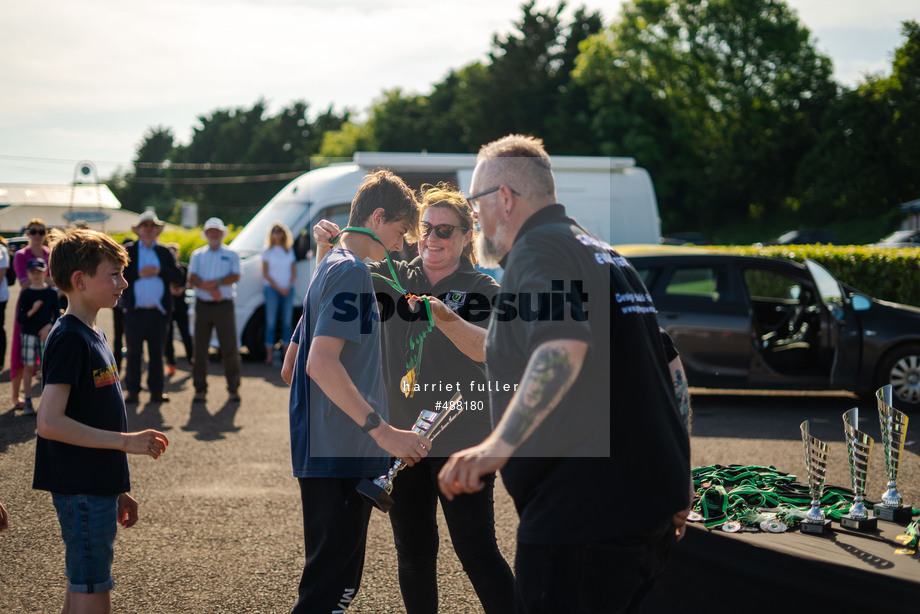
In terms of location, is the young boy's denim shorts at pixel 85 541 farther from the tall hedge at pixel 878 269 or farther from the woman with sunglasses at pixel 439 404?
the tall hedge at pixel 878 269

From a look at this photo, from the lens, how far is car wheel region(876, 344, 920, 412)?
8.71 meters

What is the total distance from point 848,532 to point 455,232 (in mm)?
1999

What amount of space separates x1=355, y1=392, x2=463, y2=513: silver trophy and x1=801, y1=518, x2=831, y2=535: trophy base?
1.44 metres

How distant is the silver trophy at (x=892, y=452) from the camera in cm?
336

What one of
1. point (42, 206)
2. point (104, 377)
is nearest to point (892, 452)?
point (104, 377)

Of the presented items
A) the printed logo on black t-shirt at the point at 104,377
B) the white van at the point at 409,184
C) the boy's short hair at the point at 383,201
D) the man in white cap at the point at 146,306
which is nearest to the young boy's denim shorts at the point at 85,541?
the printed logo on black t-shirt at the point at 104,377

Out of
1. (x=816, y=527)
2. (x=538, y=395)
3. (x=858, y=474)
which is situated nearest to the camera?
(x=538, y=395)

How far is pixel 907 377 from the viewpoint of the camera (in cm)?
873

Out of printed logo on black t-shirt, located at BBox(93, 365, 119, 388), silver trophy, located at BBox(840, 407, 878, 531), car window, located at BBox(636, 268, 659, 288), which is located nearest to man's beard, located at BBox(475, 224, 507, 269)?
printed logo on black t-shirt, located at BBox(93, 365, 119, 388)

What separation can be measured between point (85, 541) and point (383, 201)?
5.32 ft

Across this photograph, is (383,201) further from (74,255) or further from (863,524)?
(863,524)

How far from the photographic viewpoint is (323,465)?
2.80 metres

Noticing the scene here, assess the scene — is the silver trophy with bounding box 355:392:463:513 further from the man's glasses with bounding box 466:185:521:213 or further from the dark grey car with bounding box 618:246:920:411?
the dark grey car with bounding box 618:246:920:411

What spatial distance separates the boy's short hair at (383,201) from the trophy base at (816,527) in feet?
6.44
